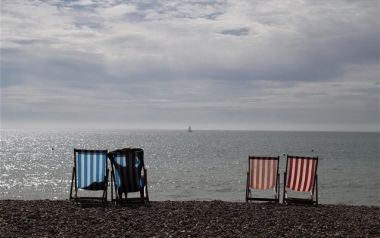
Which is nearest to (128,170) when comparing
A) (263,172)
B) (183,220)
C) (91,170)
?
(91,170)

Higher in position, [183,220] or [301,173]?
[301,173]

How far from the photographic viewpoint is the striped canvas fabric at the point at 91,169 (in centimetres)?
932

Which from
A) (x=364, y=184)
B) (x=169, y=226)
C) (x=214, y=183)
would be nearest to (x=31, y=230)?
(x=169, y=226)

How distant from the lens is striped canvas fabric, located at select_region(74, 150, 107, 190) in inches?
367

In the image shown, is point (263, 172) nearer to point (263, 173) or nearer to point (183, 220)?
point (263, 173)

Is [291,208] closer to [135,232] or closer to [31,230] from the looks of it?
[135,232]

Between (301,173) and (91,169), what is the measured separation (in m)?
4.70

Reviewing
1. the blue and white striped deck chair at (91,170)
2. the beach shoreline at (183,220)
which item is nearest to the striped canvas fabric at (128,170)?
the blue and white striped deck chair at (91,170)

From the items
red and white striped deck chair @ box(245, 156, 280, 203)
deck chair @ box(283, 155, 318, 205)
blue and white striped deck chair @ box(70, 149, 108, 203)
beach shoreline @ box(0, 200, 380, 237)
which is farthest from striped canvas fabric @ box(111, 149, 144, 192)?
deck chair @ box(283, 155, 318, 205)

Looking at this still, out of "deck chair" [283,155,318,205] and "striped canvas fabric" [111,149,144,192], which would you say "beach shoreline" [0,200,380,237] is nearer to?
"striped canvas fabric" [111,149,144,192]

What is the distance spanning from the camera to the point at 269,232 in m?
6.63

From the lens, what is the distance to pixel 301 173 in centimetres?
1005

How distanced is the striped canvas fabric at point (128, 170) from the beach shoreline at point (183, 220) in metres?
0.58

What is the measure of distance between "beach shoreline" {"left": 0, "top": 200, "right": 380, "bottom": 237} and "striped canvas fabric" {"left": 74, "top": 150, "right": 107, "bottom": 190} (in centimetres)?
59
